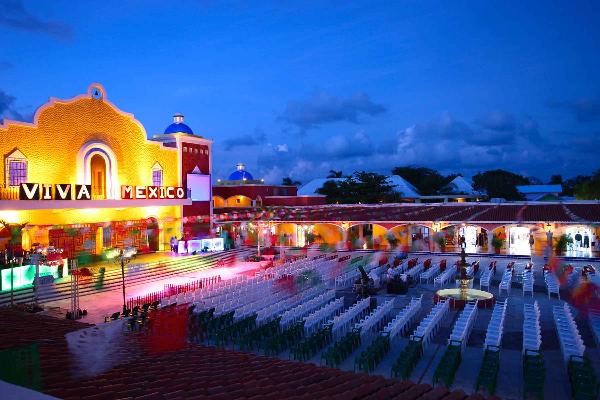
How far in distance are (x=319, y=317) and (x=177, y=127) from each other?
24.8 meters

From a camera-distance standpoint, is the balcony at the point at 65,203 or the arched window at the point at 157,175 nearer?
the balcony at the point at 65,203

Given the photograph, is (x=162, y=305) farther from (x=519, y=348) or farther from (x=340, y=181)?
(x=340, y=181)

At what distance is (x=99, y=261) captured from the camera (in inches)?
1123

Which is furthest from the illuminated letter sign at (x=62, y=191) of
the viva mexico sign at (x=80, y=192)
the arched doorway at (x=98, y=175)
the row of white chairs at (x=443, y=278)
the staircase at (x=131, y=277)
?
the row of white chairs at (x=443, y=278)

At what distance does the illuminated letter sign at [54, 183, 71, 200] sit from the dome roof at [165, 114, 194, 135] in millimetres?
12003

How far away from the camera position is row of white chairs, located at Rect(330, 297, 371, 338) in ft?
50.6

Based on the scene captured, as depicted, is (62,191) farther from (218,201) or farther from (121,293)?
(218,201)


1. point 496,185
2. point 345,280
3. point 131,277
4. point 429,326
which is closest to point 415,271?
point 345,280

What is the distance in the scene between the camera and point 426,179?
286ft

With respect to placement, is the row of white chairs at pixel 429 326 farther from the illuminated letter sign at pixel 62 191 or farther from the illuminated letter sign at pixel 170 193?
the illuminated letter sign at pixel 170 193

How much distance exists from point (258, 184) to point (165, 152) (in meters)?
16.4

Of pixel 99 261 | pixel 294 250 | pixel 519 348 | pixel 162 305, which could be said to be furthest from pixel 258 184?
pixel 519 348

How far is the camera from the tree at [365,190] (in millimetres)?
59938

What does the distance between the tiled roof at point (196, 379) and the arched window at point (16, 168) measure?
53.1ft
